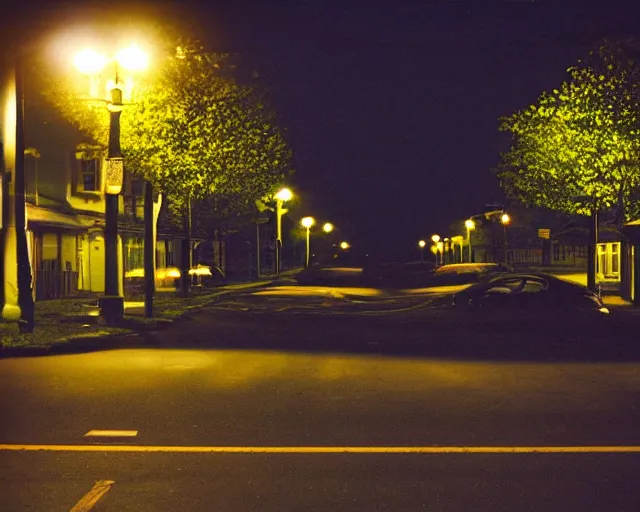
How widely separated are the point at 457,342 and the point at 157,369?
6.69 m

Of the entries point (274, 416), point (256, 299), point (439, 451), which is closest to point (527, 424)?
point (439, 451)

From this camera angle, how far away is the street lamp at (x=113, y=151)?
19.2 metres

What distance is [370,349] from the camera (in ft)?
54.0

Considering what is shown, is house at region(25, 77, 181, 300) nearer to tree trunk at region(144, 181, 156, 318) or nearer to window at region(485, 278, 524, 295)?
tree trunk at region(144, 181, 156, 318)

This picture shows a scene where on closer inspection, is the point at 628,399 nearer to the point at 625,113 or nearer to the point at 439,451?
the point at 439,451

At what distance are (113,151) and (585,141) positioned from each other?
16.8 m

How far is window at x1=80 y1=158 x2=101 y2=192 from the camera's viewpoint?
37.1 metres

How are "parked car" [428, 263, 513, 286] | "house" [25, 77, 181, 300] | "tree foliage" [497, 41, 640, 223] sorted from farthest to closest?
"parked car" [428, 263, 513, 286], "house" [25, 77, 181, 300], "tree foliage" [497, 41, 640, 223]

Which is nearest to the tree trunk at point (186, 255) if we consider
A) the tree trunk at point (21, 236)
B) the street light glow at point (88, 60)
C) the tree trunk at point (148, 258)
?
the tree trunk at point (148, 258)

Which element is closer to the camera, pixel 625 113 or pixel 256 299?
pixel 625 113

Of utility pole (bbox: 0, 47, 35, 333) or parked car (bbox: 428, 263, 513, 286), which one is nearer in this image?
utility pole (bbox: 0, 47, 35, 333)

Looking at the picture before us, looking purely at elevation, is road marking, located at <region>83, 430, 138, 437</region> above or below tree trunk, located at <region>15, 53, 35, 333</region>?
below

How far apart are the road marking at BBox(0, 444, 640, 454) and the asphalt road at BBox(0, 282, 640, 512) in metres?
0.03

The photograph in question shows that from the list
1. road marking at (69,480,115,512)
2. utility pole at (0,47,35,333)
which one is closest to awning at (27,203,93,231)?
utility pole at (0,47,35,333)
